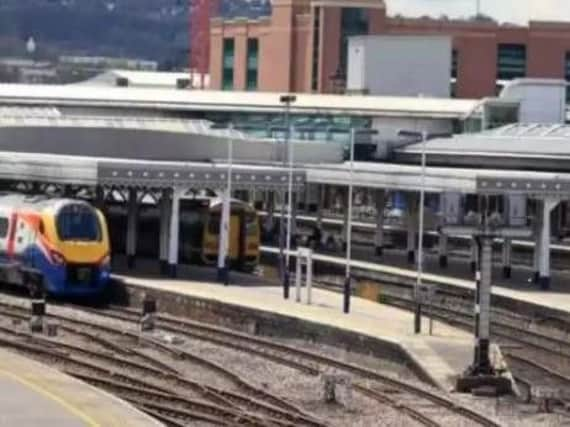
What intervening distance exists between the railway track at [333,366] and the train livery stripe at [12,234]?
3537 mm

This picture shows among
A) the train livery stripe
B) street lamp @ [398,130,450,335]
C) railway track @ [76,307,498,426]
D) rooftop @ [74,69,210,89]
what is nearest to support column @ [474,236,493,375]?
railway track @ [76,307,498,426]

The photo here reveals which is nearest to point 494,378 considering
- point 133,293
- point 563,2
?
point 133,293

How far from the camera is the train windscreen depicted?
42188mm

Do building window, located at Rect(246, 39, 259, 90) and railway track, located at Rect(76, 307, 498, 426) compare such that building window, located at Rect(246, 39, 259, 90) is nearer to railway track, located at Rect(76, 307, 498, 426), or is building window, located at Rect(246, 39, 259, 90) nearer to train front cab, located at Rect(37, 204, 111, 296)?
train front cab, located at Rect(37, 204, 111, 296)

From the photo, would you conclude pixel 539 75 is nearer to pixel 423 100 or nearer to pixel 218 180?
pixel 423 100

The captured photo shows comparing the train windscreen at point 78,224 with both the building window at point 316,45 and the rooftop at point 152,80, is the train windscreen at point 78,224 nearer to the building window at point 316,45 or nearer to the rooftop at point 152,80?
the building window at point 316,45

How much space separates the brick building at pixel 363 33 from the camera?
328 ft

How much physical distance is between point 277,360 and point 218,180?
14863mm

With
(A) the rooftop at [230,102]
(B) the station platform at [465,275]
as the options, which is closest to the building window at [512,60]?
(A) the rooftop at [230,102]

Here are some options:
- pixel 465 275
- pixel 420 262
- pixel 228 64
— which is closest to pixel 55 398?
pixel 420 262

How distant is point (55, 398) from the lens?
24031 mm

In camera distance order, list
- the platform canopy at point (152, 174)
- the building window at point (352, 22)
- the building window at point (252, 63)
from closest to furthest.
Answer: the platform canopy at point (152, 174)
the building window at point (352, 22)
the building window at point (252, 63)

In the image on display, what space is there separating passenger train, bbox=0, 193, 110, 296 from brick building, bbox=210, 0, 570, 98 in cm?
5425

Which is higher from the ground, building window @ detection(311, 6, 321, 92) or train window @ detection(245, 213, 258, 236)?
building window @ detection(311, 6, 321, 92)
